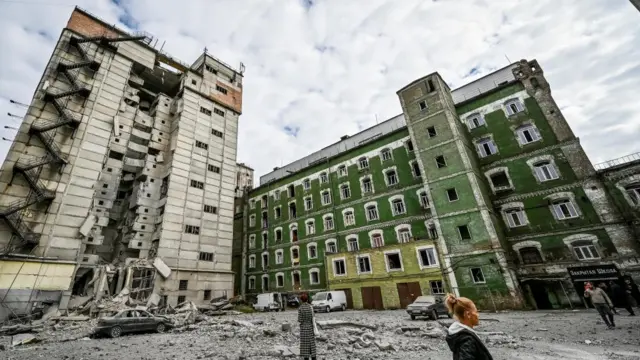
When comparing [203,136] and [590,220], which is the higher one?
[203,136]

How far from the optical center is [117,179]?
29.3 m

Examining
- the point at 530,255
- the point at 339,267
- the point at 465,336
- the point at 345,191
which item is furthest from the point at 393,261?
the point at 465,336

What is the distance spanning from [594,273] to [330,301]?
18.2 metres

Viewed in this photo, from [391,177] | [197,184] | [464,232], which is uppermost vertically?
[197,184]

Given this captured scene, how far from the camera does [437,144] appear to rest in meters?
23.8

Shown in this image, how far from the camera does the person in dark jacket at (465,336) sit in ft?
9.40

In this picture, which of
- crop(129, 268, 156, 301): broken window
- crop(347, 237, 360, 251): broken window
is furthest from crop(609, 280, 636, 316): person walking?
crop(129, 268, 156, 301): broken window

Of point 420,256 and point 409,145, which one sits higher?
point 409,145

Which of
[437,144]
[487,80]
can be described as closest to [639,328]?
[437,144]

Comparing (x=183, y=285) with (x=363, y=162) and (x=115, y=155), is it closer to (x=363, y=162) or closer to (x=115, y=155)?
(x=115, y=155)

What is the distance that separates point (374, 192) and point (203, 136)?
23927mm

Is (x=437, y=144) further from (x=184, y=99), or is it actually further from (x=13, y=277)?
(x=13, y=277)

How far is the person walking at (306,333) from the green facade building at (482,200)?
16.8 m

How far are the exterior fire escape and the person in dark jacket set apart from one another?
3106 cm
